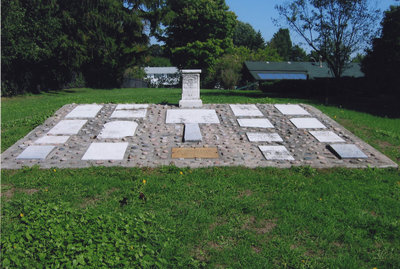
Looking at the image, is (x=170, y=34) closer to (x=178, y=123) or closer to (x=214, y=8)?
(x=214, y=8)

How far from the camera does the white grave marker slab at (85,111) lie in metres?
9.54

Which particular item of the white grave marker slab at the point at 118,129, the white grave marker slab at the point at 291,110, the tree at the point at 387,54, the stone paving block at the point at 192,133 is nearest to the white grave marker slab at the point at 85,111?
the white grave marker slab at the point at 118,129

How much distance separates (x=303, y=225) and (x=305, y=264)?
820 mm

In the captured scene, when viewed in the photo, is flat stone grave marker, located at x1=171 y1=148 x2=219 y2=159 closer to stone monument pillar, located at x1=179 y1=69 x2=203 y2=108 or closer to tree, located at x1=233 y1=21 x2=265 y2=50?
stone monument pillar, located at x1=179 y1=69 x2=203 y2=108

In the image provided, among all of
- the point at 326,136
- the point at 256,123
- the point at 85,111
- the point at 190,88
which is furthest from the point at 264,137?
the point at 85,111

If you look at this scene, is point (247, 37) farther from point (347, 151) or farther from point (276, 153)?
point (276, 153)

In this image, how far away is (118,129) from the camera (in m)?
8.42

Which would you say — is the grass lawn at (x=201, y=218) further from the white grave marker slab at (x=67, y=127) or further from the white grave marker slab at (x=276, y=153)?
the white grave marker slab at (x=67, y=127)

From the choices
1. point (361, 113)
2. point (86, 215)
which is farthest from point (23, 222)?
point (361, 113)

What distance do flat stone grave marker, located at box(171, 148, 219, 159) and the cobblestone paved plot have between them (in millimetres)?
118

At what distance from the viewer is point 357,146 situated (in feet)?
25.1

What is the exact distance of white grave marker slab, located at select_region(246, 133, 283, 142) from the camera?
7930mm

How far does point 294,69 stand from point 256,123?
29858 millimetres

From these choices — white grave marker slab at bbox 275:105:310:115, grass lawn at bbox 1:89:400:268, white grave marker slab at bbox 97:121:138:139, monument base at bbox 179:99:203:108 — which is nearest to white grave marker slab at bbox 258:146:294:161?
grass lawn at bbox 1:89:400:268
